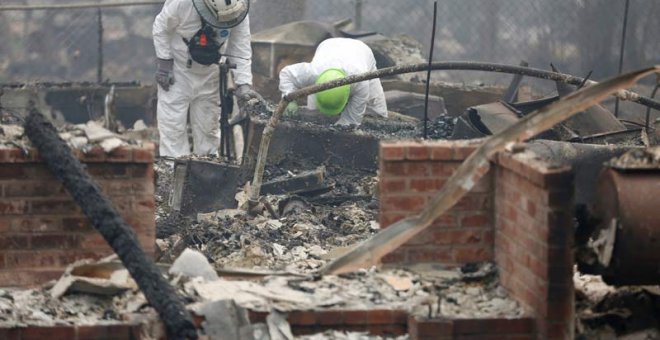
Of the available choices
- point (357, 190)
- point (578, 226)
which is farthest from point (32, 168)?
point (357, 190)

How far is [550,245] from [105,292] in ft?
6.52

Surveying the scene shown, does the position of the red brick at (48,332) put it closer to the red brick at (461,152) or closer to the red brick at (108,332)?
the red brick at (108,332)

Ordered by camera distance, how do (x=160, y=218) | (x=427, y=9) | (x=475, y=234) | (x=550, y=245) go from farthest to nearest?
(x=427, y=9) < (x=160, y=218) < (x=475, y=234) < (x=550, y=245)

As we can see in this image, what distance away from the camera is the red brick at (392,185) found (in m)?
5.68

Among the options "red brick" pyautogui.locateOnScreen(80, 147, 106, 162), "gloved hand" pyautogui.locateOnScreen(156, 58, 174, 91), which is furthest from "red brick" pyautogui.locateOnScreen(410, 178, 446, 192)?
"gloved hand" pyautogui.locateOnScreen(156, 58, 174, 91)

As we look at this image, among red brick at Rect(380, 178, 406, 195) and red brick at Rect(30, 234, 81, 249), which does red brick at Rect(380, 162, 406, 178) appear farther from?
red brick at Rect(30, 234, 81, 249)

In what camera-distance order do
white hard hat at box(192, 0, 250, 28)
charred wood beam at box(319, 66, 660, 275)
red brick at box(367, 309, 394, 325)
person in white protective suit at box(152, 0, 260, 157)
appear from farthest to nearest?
1. person in white protective suit at box(152, 0, 260, 157)
2. white hard hat at box(192, 0, 250, 28)
3. charred wood beam at box(319, 66, 660, 275)
4. red brick at box(367, 309, 394, 325)

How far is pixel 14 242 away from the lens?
5.49 meters

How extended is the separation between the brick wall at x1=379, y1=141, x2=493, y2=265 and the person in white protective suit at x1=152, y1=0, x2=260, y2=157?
724 cm

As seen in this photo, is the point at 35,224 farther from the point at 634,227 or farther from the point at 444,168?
the point at 634,227

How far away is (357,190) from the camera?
1138cm

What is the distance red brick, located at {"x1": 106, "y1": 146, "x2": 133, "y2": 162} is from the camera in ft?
18.1

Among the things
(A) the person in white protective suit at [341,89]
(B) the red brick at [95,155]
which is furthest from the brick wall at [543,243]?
(A) the person in white protective suit at [341,89]

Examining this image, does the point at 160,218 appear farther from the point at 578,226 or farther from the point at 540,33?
the point at 540,33
